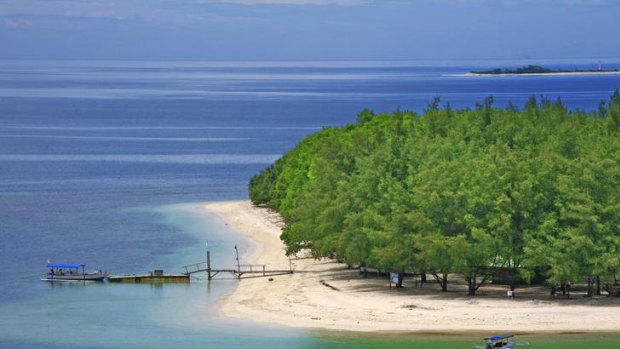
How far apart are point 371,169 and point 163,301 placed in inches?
539

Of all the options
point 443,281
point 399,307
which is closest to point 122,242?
point 443,281

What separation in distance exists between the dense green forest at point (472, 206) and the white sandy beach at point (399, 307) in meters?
1.29

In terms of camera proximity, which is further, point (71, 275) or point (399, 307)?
point (71, 275)

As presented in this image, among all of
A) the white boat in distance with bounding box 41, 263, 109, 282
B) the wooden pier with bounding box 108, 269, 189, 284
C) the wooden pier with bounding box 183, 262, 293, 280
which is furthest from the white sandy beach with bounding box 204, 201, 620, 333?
the white boat in distance with bounding box 41, 263, 109, 282

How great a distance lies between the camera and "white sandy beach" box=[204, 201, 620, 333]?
196ft

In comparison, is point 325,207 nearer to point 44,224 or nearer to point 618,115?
point 618,115

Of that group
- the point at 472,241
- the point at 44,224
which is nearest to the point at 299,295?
the point at 472,241

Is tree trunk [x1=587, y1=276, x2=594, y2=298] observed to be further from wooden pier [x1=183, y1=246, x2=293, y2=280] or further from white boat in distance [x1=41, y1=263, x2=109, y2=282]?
white boat in distance [x1=41, y1=263, x2=109, y2=282]

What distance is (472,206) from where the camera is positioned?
6569 cm

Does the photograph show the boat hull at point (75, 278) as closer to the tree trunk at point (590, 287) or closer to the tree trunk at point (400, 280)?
the tree trunk at point (400, 280)

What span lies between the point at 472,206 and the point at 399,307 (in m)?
6.51

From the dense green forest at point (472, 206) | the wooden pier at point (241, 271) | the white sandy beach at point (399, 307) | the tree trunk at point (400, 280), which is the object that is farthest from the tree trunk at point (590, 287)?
the wooden pier at point (241, 271)

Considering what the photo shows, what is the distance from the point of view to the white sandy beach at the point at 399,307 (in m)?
59.7

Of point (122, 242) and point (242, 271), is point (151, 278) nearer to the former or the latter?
point (242, 271)
